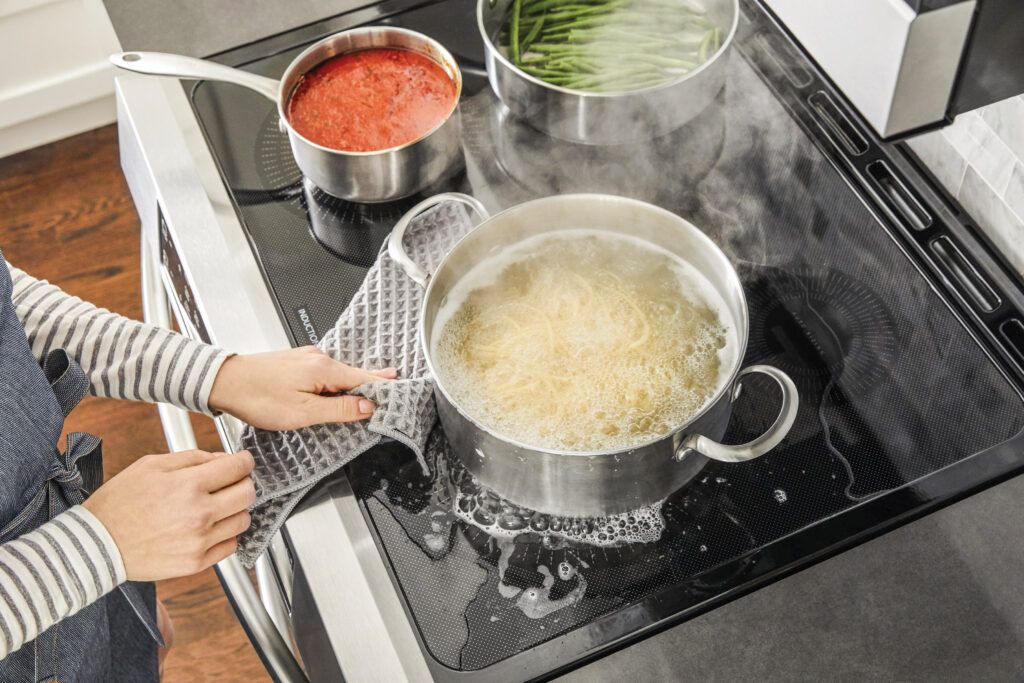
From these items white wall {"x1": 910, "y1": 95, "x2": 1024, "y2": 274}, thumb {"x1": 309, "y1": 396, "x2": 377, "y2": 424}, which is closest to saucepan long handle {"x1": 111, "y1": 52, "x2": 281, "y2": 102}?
thumb {"x1": 309, "y1": 396, "x2": 377, "y2": 424}

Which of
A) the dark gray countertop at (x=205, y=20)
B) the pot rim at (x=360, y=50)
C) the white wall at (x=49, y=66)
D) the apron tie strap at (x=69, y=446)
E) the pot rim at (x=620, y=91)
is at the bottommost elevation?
the white wall at (x=49, y=66)

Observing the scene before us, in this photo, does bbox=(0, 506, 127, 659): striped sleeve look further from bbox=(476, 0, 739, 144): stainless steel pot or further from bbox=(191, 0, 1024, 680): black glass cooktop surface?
bbox=(476, 0, 739, 144): stainless steel pot

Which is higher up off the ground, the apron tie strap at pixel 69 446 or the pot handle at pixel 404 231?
the pot handle at pixel 404 231

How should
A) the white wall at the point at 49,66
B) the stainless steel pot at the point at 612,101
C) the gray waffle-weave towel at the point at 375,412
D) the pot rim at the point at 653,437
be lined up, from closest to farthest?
1. the pot rim at the point at 653,437
2. the gray waffle-weave towel at the point at 375,412
3. the stainless steel pot at the point at 612,101
4. the white wall at the point at 49,66

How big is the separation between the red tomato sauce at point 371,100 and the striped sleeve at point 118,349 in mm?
248

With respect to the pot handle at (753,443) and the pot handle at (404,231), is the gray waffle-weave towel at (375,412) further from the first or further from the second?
the pot handle at (753,443)

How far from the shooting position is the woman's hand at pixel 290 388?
80 cm

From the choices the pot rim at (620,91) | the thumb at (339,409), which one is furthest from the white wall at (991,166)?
the thumb at (339,409)

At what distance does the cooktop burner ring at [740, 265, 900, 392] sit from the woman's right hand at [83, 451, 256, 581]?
17.7 inches

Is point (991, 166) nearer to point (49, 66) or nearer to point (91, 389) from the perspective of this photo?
point (91, 389)

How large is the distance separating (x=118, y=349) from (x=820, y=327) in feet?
2.06

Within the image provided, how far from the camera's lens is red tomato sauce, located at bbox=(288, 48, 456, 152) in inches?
38.1

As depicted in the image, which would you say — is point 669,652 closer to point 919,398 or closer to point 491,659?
point 491,659

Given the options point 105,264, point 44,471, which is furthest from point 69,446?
point 105,264
